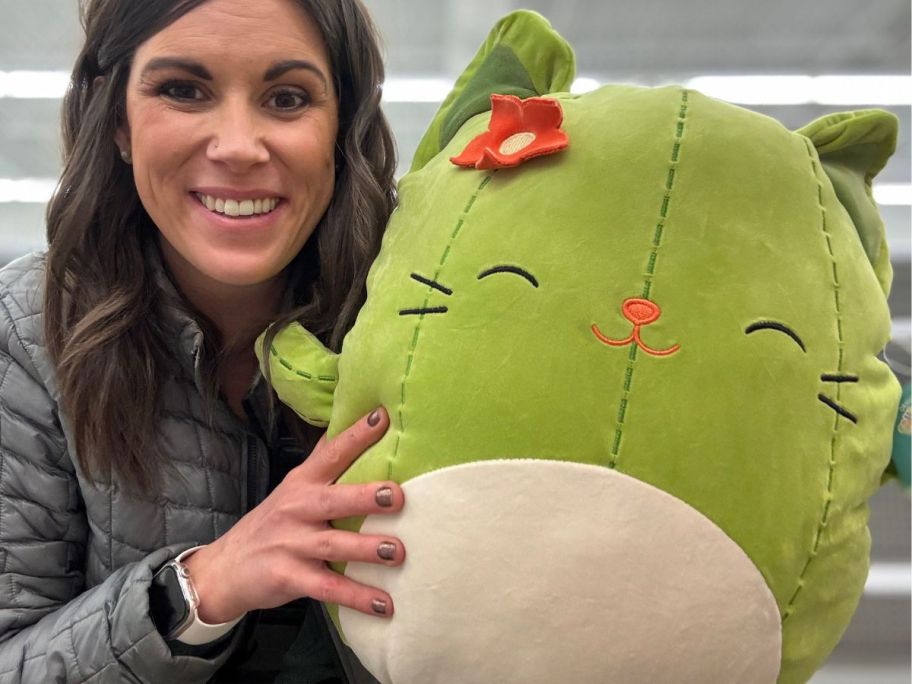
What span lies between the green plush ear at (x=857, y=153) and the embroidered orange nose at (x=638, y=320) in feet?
0.78

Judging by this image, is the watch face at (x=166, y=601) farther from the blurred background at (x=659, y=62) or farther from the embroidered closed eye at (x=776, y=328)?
the blurred background at (x=659, y=62)

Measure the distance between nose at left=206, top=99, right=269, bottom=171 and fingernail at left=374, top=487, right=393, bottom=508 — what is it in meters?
0.40

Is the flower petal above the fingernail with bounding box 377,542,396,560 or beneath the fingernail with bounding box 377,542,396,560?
above

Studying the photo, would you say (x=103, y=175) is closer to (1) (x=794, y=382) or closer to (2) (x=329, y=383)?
(2) (x=329, y=383)

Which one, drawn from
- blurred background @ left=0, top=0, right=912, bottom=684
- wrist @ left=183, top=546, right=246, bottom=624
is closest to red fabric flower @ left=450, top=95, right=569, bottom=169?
wrist @ left=183, top=546, right=246, bottom=624

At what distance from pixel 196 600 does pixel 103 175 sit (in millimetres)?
498

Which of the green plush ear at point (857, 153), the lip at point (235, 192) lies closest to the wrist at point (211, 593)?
the lip at point (235, 192)

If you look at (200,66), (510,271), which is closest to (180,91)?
(200,66)

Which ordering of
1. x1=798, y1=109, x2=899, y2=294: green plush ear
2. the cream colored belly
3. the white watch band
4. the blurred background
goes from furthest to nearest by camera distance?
1. the blurred background
2. the white watch band
3. x1=798, y1=109, x2=899, y2=294: green plush ear
4. the cream colored belly

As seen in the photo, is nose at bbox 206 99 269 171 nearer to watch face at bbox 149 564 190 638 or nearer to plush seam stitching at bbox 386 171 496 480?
plush seam stitching at bbox 386 171 496 480

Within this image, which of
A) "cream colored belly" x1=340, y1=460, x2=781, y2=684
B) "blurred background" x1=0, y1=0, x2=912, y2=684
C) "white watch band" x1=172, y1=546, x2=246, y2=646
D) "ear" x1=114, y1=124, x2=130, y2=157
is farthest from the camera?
"blurred background" x1=0, y1=0, x2=912, y2=684

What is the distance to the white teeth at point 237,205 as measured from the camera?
2.72ft

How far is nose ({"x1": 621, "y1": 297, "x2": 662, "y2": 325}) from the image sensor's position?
540mm

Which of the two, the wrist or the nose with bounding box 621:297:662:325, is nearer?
the nose with bounding box 621:297:662:325
